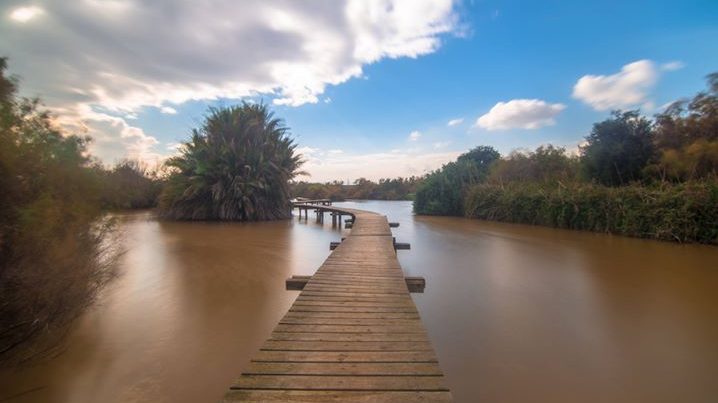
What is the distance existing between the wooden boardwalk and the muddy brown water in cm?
Result: 68

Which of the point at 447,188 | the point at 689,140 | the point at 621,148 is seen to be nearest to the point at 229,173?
the point at 447,188

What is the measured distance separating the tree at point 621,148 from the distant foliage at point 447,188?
667 centimetres

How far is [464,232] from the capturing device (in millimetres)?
13547

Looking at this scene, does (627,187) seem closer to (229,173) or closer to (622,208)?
(622,208)

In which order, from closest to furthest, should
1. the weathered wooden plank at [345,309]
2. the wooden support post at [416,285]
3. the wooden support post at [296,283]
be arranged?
the weathered wooden plank at [345,309] < the wooden support post at [416,285] < the wooden support post at [296,283]

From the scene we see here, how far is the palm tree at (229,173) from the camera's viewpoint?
1722 centimetres

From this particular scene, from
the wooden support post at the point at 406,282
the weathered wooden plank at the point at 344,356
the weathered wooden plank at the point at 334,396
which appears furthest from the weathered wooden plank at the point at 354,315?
the wooden support post at the point at 406,282

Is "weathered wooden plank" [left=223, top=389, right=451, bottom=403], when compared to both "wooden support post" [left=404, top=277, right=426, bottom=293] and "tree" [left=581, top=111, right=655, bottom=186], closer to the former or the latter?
"wooden support post" [left=404, top=277, right=426, bottom=293]

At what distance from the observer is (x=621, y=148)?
1577 cm

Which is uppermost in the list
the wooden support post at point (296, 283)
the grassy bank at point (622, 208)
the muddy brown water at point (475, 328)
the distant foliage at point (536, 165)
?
the distant foliage at point (536, 165)

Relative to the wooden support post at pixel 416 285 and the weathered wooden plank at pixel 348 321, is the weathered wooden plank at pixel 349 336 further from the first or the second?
the wooden support post at pixel 416 285

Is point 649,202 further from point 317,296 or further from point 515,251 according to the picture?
point 317,296

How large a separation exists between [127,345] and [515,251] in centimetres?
860

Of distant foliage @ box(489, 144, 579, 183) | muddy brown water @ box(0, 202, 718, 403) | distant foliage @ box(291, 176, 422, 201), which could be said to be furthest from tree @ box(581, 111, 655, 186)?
distant foliage @ box(291, 176, 422, 201)
